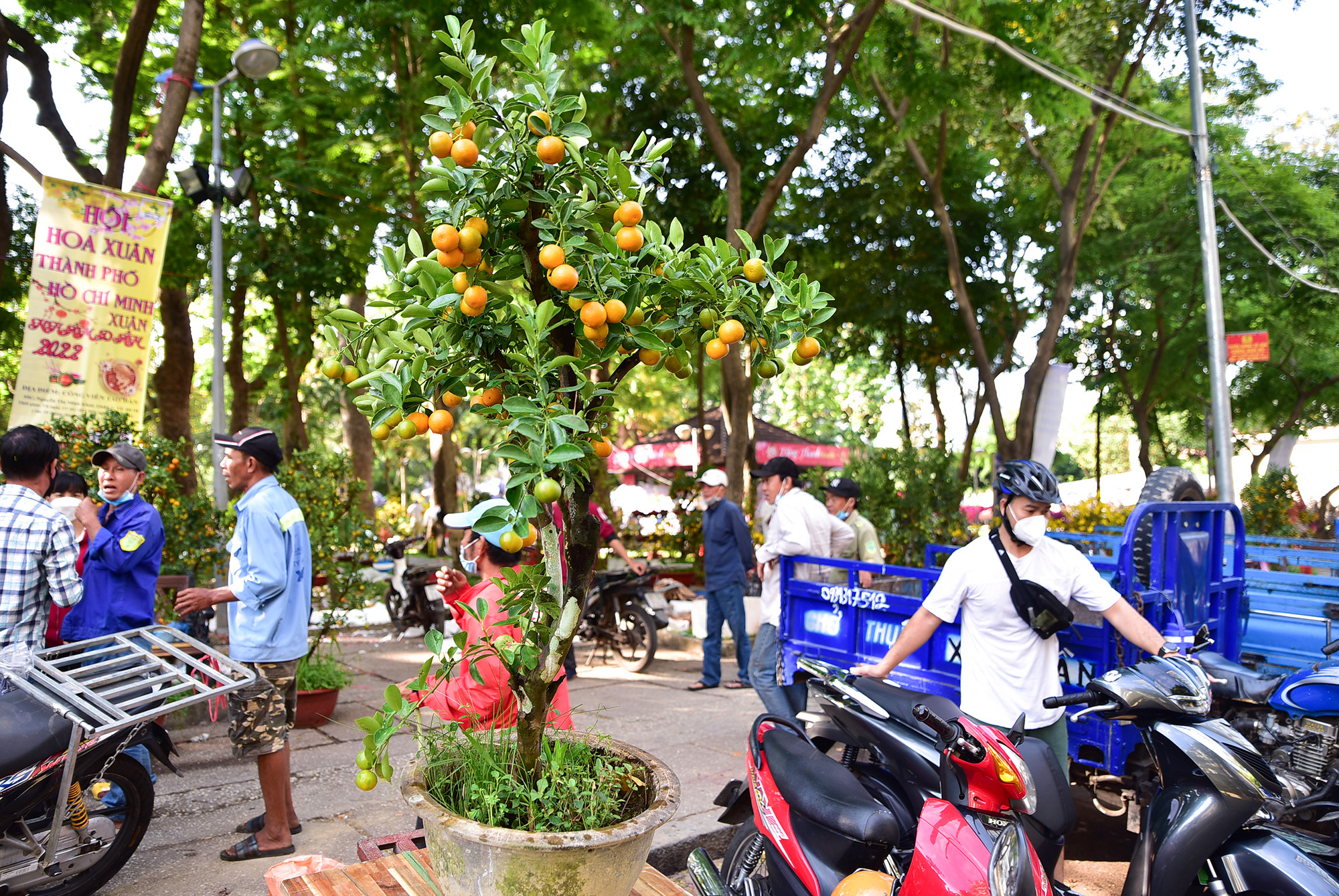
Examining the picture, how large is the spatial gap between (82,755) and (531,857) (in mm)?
2368

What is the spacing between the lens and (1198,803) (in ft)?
9.29

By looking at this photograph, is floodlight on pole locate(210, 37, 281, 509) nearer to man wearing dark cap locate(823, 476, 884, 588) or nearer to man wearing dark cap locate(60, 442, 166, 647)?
man wearing dark cap locate(60, 442, 166, 647)

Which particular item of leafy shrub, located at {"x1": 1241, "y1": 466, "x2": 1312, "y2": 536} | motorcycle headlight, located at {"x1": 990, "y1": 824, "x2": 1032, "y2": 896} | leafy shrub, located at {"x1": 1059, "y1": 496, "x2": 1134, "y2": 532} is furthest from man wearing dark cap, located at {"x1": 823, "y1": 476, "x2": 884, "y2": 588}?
leafy shrub, located at {"x1": 1241, "y1": 466, "x2": 1312, "y2": 536}

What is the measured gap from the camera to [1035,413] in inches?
501

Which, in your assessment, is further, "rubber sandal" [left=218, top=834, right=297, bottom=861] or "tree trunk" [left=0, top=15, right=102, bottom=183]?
"tree trunk" [left=0, top=15, right=102, bottom=183]

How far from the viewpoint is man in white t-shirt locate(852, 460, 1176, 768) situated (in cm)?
342

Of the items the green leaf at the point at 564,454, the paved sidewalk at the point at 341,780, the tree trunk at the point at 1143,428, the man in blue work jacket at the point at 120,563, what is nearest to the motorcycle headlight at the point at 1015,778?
the paved sidewalk at the point at 341,780

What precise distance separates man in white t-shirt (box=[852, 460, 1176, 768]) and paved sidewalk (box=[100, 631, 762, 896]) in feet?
4.96

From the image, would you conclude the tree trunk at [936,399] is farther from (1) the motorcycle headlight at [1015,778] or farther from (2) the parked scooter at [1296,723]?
(1) the motorcycle headlight at [1015,778]

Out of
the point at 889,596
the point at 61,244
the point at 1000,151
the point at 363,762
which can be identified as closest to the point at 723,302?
the point at 363,762

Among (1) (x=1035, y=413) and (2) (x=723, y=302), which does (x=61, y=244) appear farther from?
(1) (x=1035, y=413)

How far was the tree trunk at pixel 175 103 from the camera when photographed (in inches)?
287

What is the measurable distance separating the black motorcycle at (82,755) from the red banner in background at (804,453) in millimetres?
16702

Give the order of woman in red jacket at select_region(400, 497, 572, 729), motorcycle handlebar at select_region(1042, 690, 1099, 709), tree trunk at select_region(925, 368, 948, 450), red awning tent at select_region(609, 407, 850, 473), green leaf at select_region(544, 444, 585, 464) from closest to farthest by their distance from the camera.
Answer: green leaf at select_region(544, 444, 585, 464), woman in red jacket at select_region(400, 497, 572, 729), motorcycle handlebar at select_region(1042, 690, 1099, 709), tree trunk at select_region(925, 368, 948, 450), red awning tent at select_region(609, 407, 850, 473)
